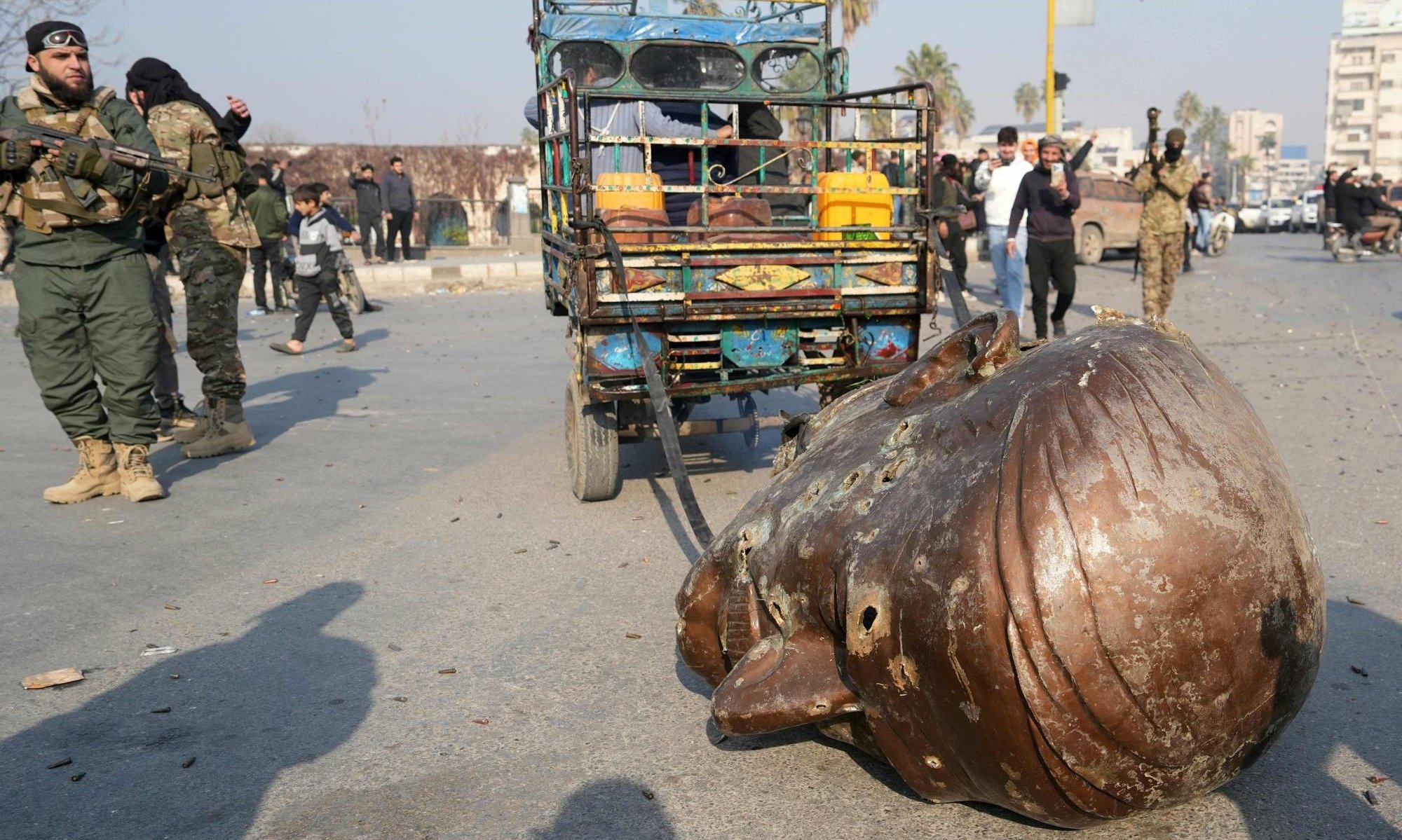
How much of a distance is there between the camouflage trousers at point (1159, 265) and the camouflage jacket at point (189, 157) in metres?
8.29

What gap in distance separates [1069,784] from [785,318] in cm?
373

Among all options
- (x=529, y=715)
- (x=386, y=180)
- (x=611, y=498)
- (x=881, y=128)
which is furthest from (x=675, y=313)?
(x=386, y=180)

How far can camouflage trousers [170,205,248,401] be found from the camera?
7551 mm

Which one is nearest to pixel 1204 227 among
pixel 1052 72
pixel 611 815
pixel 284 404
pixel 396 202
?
pixel 1052 72

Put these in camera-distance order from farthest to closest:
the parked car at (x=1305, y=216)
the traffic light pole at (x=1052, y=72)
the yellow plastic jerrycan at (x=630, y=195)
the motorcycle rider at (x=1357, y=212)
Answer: the parked car at (x=1305, y=216)
the motorcycle rider at (x=1357, y=212)
the traffic light pole at (x=1052, y=72)
the yellow plastic jerrycan at (x=630, y=195)

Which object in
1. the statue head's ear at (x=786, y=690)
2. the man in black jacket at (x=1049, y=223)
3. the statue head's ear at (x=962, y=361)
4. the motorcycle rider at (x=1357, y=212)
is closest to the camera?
the statue head's ear at (x=786, y=690)

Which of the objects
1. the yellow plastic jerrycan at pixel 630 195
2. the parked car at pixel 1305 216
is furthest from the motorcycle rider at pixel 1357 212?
the yellow plastic jerrycan at pixel 630 195

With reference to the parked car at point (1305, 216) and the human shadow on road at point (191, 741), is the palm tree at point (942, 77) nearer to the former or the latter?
the parked car at point (1305, 216)

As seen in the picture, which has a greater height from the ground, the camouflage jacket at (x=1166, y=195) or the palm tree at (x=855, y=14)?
the palm tree at (x=855, y=14)

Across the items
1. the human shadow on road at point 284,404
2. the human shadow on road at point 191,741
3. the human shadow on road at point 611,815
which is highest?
the human shadow on road at point 284,404

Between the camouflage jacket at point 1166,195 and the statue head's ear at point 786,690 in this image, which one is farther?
the camouflage jacket at point 1166,195

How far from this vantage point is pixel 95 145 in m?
6.00

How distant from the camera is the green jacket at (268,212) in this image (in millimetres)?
10031

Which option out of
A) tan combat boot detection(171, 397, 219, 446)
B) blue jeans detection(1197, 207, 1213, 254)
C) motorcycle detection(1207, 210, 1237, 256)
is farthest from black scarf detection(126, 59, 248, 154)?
motorcycle detection(1207, 210, 1237, 256)
